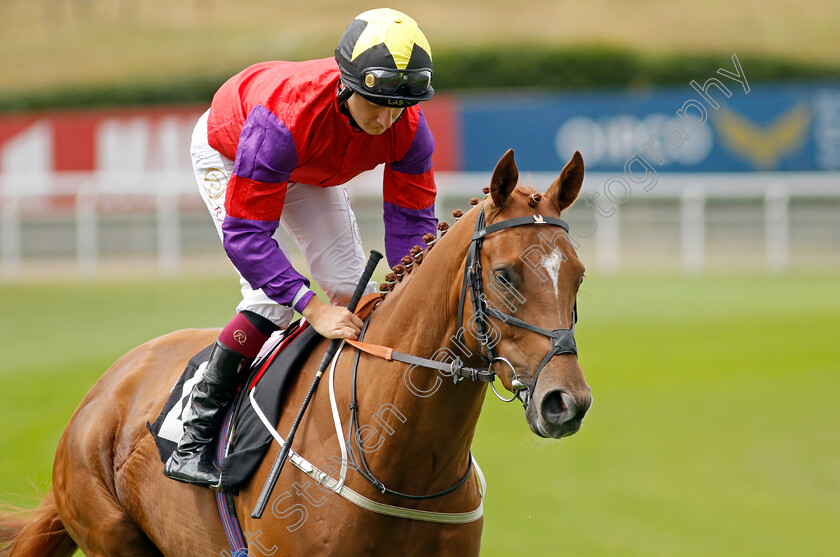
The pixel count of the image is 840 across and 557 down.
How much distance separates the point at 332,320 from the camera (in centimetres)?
312

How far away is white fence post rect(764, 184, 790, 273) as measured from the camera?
58.8ft

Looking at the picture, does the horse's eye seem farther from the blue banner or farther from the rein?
the blue banner

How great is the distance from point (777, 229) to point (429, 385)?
16.5 m

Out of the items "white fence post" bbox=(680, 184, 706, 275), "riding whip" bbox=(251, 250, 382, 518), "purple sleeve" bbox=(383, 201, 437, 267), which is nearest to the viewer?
"riding whip" bbox=(251, 250, 382, 518)

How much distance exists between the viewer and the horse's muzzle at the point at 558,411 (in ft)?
8.15

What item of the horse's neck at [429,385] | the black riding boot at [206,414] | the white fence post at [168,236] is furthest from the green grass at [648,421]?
the white fence post at [168,236]

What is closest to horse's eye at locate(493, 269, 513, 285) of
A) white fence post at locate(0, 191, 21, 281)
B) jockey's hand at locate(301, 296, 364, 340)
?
jockey's hand at locate(301, 296, 364, 340)

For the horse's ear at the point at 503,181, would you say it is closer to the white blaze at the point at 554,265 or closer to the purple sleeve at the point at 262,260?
the white blaze at the point at 554,265

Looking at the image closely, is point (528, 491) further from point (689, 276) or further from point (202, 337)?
Result: point (689, 276)

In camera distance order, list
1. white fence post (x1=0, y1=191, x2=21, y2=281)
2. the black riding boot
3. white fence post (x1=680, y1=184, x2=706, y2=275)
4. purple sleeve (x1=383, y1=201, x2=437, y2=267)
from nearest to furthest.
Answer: the black riding boot < purple sleeve (x1=383, y1=201, x2=437, y2=267) < white fence post (x1=680, y1=184, x2=706, y2=275) < white fence post (x1=0, y1=191, x2=21, y2=281)

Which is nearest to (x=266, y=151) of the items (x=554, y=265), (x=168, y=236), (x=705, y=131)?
(x=554, y=265)

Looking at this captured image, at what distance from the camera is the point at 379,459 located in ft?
9.71

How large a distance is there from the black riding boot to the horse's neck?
564 mm

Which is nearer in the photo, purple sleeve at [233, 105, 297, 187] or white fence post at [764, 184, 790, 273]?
purple sleeve at [233, 105, 297, 187]
